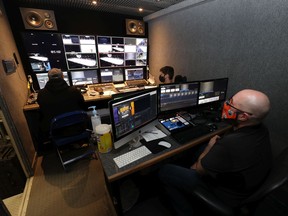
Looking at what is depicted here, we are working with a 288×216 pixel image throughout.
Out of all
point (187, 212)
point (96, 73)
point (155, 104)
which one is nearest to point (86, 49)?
point (96, 73)

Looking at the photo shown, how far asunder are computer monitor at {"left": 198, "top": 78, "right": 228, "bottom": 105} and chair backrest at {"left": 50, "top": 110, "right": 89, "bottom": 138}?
1426mm

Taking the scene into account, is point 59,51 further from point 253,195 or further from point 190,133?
point 253,195

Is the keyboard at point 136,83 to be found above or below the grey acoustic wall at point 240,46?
below

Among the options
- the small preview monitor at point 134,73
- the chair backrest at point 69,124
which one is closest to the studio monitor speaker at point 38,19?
the small preview monitor at point 134,73

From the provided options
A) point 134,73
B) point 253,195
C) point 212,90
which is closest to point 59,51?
point 134,73

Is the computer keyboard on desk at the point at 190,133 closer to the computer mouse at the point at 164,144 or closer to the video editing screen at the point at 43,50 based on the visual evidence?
the computer mouse at the point at 164,144

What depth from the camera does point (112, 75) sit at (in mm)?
3240

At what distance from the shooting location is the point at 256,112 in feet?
3.33

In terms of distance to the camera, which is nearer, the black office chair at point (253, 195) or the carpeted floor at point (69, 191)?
the black office chair at point (253, 195)

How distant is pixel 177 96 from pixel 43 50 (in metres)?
2.44

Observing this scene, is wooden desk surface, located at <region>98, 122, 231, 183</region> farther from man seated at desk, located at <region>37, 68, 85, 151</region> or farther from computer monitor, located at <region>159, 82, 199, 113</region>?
man seated at desk, located at <region>37, 68, 85, 151</region>

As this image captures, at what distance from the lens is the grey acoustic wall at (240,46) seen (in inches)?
59.8

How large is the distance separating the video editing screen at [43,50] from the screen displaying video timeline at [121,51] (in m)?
0.71

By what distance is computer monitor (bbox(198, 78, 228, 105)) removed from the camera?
1772 millimetres
